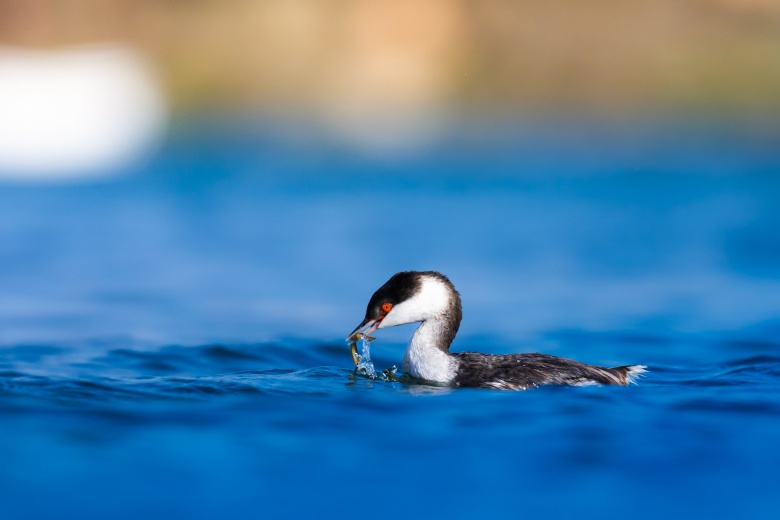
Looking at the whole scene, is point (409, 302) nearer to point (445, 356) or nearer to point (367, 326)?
point (367, 326)

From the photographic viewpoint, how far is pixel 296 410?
7.91m

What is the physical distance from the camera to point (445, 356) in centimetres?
873

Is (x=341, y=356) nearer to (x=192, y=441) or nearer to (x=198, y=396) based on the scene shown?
(x=198, y=396)

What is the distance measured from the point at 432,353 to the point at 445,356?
0.10m

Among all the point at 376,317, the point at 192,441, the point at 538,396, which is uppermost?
the point at 376,317

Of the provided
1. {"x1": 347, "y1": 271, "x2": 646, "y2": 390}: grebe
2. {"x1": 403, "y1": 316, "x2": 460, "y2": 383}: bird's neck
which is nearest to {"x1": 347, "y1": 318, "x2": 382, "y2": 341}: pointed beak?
{"x1": 347, "y1": 271, "x2": 646, "y2": 390}: grebe

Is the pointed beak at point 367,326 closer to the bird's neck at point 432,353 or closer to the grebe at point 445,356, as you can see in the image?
the grebe at point 445,356

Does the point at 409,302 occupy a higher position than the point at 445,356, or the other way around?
the point at 409,302

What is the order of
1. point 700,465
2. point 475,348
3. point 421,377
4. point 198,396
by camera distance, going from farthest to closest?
point 475,348 < point 421,377 < point 198,396 < point 700,465

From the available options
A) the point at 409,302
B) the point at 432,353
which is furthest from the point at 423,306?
the point at 432,353

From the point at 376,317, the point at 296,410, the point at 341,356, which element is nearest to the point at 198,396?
the point at 296,410

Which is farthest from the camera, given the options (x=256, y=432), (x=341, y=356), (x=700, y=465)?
(x=341, y=356)

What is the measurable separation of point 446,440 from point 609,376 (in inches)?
76.7

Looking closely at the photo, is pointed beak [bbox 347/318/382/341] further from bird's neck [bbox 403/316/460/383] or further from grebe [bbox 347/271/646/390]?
bird's neck [bbox 403/316/460/383]
